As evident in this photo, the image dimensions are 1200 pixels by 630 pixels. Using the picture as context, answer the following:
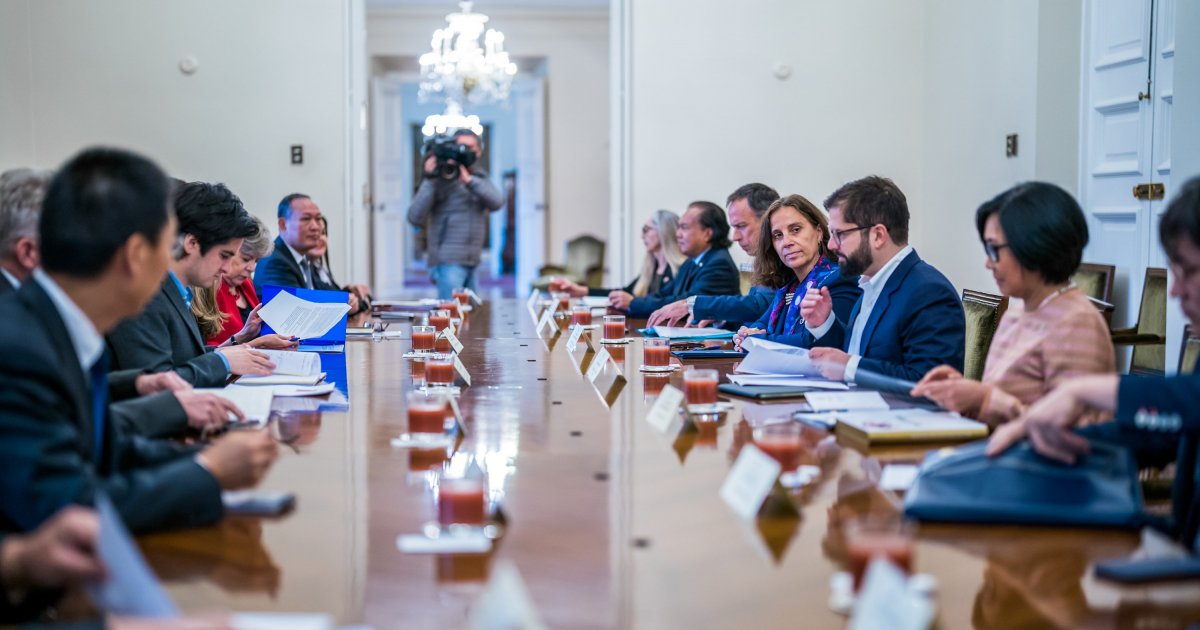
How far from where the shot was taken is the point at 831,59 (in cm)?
805

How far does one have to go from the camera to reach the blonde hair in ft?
20.0

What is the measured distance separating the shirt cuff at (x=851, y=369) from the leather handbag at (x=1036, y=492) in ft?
3.95

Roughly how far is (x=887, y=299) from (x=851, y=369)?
30 centimetres

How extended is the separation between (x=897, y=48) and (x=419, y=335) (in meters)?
5.35

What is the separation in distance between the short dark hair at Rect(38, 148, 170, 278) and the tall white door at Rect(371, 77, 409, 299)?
34.1 feet

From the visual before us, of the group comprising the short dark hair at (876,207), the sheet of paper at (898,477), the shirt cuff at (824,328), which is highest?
the short dark hair at (876,207)

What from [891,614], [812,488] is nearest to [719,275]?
[812,488]

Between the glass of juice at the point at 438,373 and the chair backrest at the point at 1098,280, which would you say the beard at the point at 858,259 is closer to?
the glass of juice at the point at 438,373

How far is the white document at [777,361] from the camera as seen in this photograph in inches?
120

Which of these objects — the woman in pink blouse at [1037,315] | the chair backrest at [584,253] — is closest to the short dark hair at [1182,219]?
the woman in pink blouse at [1037,315]

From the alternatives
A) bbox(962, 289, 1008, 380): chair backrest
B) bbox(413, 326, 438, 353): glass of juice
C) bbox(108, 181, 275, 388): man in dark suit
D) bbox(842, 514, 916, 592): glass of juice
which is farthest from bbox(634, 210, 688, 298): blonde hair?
bbox(842, 514, 916, 592): glass of juice

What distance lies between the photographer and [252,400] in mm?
2508

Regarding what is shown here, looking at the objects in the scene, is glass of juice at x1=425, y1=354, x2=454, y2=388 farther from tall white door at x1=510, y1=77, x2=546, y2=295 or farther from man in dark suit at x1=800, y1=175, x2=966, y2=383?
tall white door at x1=510, y1=77, x2=546, y2=295

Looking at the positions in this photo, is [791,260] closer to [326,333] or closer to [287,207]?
[326,333]
